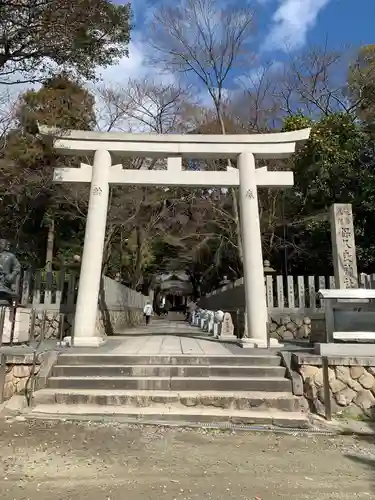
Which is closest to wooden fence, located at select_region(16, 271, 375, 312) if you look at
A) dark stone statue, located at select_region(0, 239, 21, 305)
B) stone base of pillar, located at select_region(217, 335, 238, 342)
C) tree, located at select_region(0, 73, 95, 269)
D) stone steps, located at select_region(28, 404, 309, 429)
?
stone base of pillar, located at select_region(217, 335, 238, 342)

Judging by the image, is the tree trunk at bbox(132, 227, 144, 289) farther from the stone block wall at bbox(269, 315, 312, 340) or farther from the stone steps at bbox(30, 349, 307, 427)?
the stone steps at bbox(30, 349, 307, 427)

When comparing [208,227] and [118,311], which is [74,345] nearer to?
[118,311]

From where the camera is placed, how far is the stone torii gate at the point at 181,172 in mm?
9180

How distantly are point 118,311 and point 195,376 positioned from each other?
10.6 metres

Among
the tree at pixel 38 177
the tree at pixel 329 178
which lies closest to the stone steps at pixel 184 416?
the tree at pixel 38 177

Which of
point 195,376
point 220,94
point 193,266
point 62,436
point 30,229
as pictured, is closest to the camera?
point 62,436

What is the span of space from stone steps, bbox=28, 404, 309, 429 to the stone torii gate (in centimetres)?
359

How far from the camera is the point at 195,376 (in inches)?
255

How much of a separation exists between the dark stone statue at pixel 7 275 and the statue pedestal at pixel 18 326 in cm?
47

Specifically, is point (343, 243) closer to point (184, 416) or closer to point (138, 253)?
point (184, 416)

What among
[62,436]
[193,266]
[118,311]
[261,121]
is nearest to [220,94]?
[261,121]

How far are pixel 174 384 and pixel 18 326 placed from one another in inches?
141

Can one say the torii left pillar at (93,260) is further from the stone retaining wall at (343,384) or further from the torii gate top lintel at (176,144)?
the stone retaining wall at (343,384)

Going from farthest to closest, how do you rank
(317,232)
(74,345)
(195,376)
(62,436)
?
(317,232)
(74,345)
(195,376)
(62,436)
